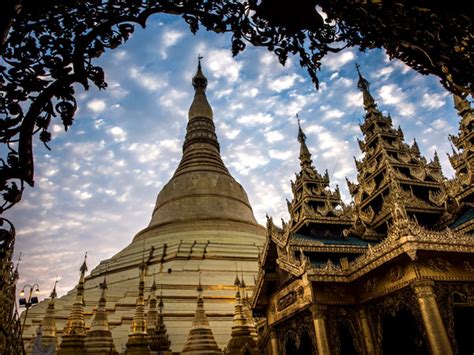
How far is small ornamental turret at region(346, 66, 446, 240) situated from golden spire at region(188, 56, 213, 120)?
26.7 metres

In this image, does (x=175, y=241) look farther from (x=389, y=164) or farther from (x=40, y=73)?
(x=40, y=73)

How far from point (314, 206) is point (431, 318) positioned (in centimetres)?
1007

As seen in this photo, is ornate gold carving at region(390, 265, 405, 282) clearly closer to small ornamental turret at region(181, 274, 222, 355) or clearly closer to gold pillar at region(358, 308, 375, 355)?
gold pillar at region(358, 308, 375, 355)

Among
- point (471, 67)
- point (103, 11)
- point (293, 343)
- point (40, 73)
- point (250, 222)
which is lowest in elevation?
point (293, 343)

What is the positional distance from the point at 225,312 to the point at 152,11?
756 inches

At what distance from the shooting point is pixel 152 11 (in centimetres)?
336

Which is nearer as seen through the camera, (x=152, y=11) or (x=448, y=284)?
(x=152, y=11)

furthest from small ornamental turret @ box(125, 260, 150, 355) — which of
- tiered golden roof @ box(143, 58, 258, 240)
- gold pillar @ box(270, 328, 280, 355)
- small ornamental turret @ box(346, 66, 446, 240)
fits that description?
tiered golden roof @ box(143, 58, 258, 240)

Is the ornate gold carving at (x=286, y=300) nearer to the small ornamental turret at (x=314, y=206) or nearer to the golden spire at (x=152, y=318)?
the small ornamental turret at (x=314, y=206)

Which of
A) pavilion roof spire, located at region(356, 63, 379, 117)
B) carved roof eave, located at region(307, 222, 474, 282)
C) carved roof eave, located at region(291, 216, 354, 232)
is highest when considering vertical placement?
pavilion roof spire, located at region(356, 63, 379, 117)

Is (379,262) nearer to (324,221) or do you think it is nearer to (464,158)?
(324,221)

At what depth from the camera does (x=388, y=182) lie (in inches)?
651

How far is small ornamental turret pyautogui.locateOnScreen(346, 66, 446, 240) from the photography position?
15.6 m

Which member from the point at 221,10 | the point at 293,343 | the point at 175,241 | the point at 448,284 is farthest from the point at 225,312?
the point at 221,10
